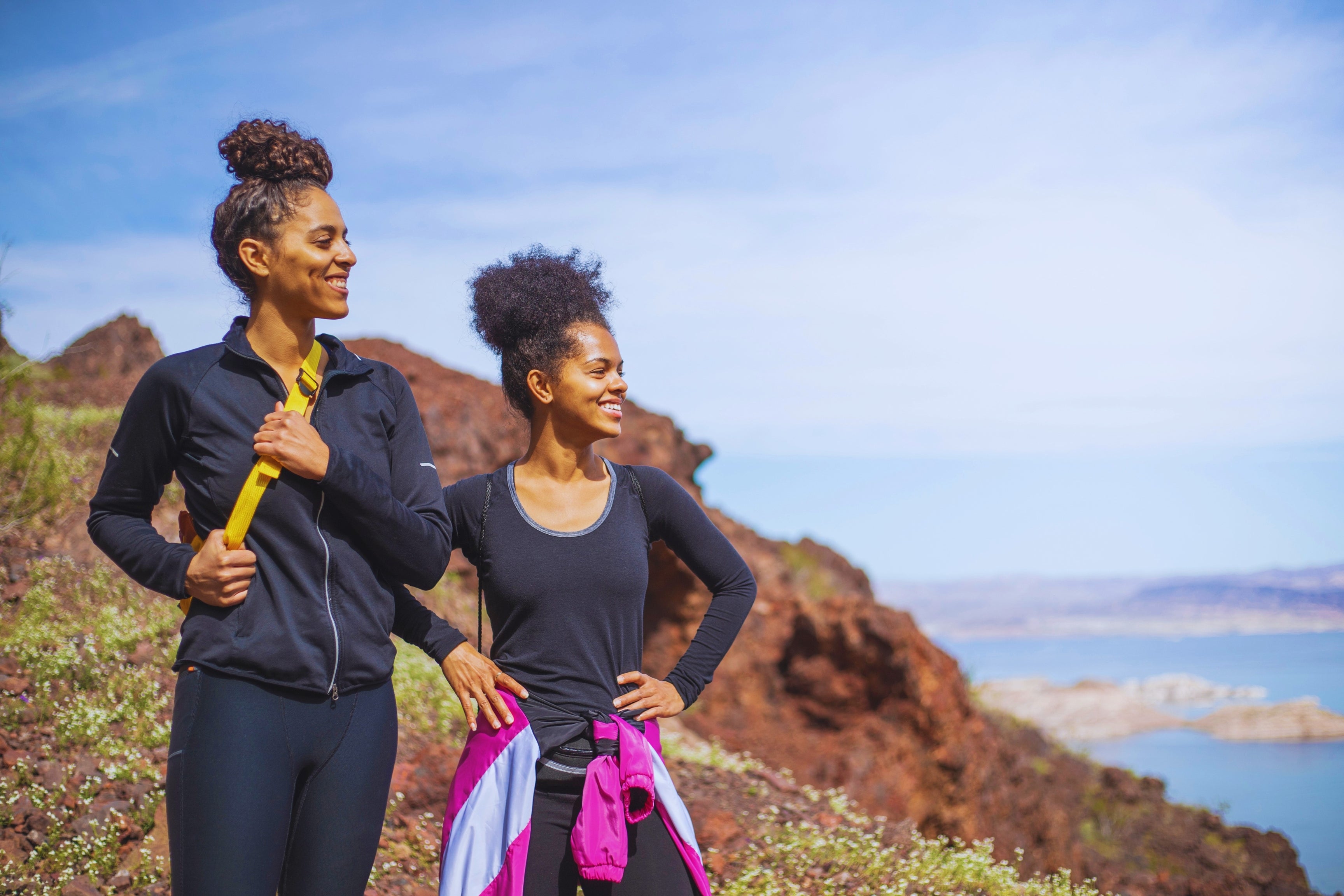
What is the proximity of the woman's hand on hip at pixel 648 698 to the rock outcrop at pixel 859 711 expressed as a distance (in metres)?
5.36

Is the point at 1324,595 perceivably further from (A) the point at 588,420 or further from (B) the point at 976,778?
(A) the point at 588,420

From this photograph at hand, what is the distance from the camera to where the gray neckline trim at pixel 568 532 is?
264 centimetres

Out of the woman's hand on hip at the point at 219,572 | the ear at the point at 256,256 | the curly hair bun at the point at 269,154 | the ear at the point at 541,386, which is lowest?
the woman's hand on hip at the point at 219,572

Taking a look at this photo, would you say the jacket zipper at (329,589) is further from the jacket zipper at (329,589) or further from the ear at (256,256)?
the ear at (256,256)

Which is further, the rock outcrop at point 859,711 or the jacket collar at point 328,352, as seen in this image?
the rock outcrop at point 859,711

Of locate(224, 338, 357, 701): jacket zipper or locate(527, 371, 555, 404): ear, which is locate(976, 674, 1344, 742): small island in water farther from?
locate(224, 338, 357, 701): jacket zipper

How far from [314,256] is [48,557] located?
5.58m

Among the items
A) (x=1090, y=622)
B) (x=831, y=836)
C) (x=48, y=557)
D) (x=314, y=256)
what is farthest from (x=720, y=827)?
(x=1090, y=622)

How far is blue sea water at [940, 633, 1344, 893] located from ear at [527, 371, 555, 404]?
7.44 m

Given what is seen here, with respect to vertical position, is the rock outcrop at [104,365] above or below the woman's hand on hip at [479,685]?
above

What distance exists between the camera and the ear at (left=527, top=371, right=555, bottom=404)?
2877 millimetres

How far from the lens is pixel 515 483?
9.21ft

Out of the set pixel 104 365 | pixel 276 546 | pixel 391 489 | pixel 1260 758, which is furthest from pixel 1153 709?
pixel 276 546

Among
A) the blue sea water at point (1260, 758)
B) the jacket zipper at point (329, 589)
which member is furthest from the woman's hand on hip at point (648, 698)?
the blue sea water at point (1260, 758)
